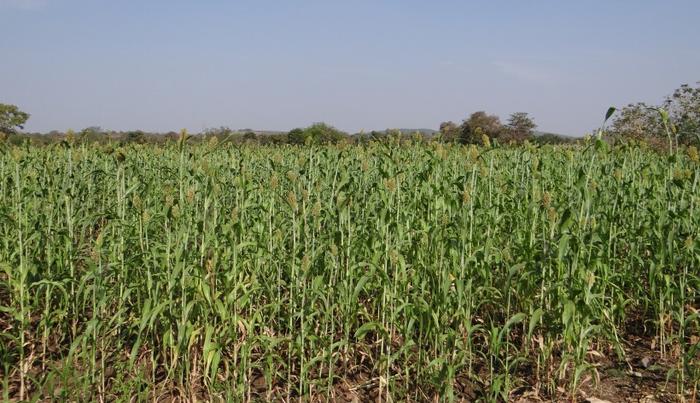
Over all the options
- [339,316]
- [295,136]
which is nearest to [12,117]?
[295,136]

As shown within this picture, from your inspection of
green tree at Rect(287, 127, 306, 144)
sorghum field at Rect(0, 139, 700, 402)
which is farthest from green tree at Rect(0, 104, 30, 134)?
sorghum field at Rect(0, 139, 700, 402)

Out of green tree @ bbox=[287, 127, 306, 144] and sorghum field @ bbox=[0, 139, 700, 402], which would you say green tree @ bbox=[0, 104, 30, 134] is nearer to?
green tree @ bbox=[287, 127, 306, 144]

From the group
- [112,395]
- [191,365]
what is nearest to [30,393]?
[112,395]

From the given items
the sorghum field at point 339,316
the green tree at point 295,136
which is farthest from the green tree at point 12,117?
the sorghum field at point 339,316

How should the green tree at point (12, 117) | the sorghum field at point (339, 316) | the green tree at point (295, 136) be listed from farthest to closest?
the green tree at point (12, 117), the green tree at point (295, 136), the sorghum field at point (339, 316)

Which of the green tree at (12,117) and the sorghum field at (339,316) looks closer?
the sorghum field at (339,316)

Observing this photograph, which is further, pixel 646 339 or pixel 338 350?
pixel 646 339

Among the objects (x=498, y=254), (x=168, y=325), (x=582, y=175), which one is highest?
(x=582, y=175)

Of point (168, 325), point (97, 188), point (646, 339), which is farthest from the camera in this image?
point (97, 188)

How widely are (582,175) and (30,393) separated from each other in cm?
320

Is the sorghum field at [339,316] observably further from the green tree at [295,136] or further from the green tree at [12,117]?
the green tree at [12,117]

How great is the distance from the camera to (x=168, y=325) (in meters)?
3.01

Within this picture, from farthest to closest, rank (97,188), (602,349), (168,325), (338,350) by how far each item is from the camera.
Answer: (97,188) → (602,349) → (338,350) → (168,325)

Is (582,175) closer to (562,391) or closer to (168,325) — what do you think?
(562,391)
